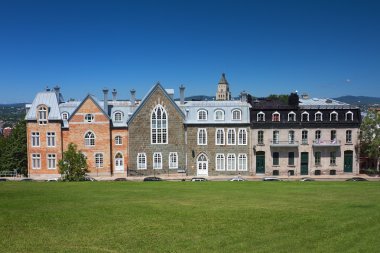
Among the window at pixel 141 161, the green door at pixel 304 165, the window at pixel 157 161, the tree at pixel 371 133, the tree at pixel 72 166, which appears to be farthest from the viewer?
the green door at pixel 304 165

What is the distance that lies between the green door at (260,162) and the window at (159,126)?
14085mm

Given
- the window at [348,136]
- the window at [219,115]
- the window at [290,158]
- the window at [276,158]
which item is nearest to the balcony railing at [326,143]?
the window at [348,136]

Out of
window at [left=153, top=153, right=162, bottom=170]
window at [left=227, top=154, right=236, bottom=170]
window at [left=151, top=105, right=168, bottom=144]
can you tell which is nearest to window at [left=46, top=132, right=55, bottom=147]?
window at [left=151, top=105, right=168, bottom=144]

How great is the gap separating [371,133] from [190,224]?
44.3 meters

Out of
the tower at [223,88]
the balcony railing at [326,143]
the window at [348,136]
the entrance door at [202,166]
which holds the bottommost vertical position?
the entrance door at [202,166]

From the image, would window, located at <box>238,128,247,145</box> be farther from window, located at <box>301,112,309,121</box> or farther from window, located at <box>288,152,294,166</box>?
window, located at <box>301,112,309,121</box>

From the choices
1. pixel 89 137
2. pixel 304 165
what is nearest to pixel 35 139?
pixel 89 137

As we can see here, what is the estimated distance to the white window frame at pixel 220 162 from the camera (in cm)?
5577

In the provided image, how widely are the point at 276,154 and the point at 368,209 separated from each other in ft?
111

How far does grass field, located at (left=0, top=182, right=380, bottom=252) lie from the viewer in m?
16.0

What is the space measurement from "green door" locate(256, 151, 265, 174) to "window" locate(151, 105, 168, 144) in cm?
1409

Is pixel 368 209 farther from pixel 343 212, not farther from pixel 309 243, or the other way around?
pixel 309 243

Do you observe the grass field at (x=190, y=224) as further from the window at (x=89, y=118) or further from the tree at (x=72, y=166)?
the window at (x=89, y=118)

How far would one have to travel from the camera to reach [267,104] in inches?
2238
